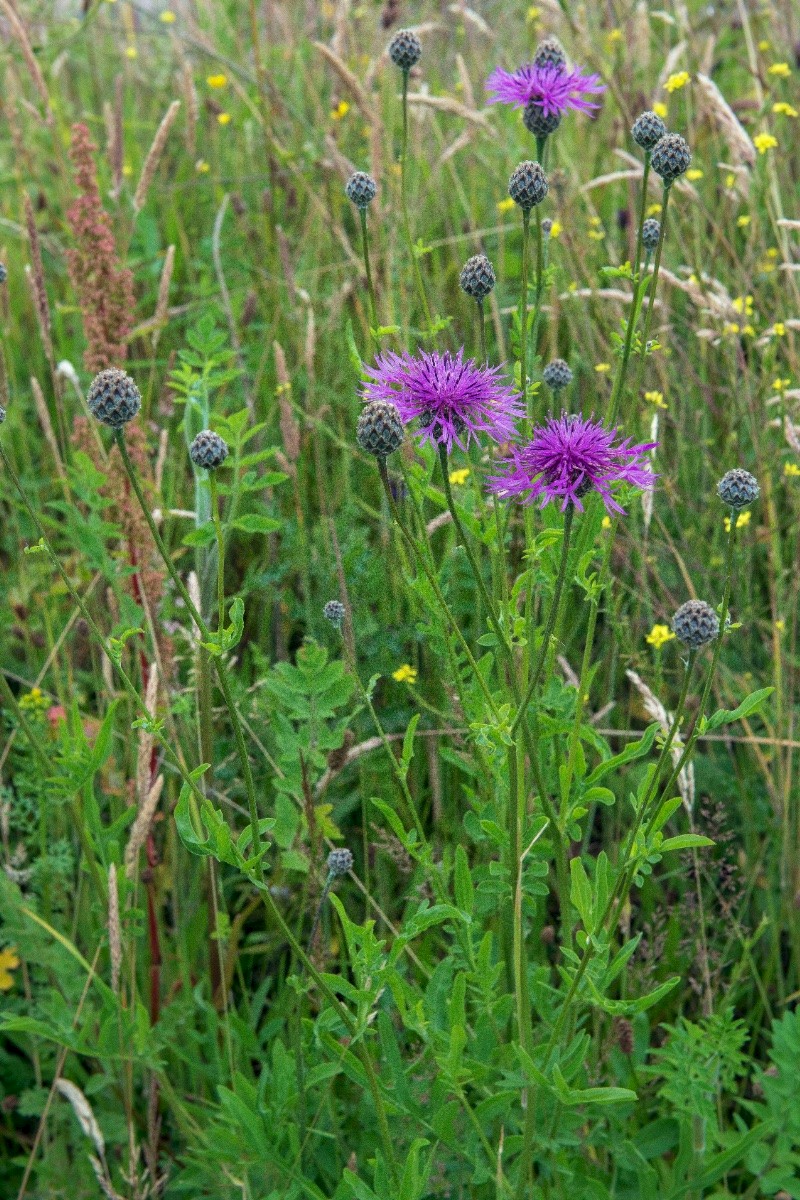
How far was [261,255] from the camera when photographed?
3.66 metres

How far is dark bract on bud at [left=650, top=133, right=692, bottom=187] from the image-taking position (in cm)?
167

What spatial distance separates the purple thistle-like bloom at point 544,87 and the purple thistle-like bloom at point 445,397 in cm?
Answer: 57

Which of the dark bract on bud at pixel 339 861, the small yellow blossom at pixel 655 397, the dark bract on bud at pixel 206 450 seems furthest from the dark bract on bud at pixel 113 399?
the small yellow blossom at pixel 655 397

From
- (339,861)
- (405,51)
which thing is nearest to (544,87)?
(405,51)

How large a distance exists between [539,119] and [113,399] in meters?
0.84

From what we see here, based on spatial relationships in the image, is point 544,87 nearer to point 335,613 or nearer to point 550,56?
point 550,56

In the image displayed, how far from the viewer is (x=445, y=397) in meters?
1.56

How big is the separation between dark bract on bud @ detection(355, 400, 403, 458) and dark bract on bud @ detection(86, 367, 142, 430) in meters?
0.28

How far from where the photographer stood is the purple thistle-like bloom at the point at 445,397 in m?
1.56

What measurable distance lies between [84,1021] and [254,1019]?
0.32 m

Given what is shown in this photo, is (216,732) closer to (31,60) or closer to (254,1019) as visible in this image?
(254,1019)

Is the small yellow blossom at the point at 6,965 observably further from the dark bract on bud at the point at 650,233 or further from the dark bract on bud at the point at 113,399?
the dark bract on bud at the point at 650,233

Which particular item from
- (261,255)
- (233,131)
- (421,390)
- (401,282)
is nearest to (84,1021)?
(421,390)

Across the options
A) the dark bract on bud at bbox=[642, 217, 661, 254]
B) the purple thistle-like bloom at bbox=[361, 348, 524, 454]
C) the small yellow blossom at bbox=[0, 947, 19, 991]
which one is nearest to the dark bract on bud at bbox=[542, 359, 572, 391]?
the dark bract on bud at bbox=[642, 217, 661, 254]
